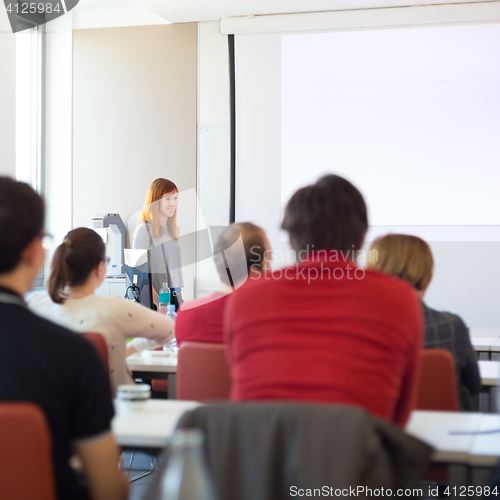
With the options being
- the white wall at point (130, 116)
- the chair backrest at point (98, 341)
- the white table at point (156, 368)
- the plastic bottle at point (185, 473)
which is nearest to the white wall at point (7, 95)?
the white wall at point (130, 116)

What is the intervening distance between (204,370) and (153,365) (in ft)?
1.54

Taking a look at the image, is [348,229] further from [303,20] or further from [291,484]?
[303,20]

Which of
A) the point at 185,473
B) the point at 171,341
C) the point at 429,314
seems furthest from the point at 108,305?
the point at 185,473

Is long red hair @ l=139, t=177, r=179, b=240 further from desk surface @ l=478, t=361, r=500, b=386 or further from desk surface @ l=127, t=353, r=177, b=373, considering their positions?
desk surface @ l=478, t=361, r=500, b=386

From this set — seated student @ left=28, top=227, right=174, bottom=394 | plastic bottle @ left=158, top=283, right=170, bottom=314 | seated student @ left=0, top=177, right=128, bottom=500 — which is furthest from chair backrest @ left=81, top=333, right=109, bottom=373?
plastic bottle @ left=158, top=283, right=170, bottom=314

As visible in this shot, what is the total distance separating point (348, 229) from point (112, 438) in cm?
74

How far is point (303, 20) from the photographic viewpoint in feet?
17.2

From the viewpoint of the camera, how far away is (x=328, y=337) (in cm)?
127

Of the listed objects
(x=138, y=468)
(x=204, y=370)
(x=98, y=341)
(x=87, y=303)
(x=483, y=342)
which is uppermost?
(x=87, y=303)

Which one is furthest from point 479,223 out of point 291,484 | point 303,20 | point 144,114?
point 291,484

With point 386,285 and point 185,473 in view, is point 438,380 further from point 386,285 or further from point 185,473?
point 185,473

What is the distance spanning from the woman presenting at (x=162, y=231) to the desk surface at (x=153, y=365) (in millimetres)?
1634

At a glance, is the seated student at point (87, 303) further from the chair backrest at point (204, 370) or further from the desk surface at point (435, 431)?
the desk surface at point (435, 431)

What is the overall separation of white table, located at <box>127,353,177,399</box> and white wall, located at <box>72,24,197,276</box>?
3.09 meters
